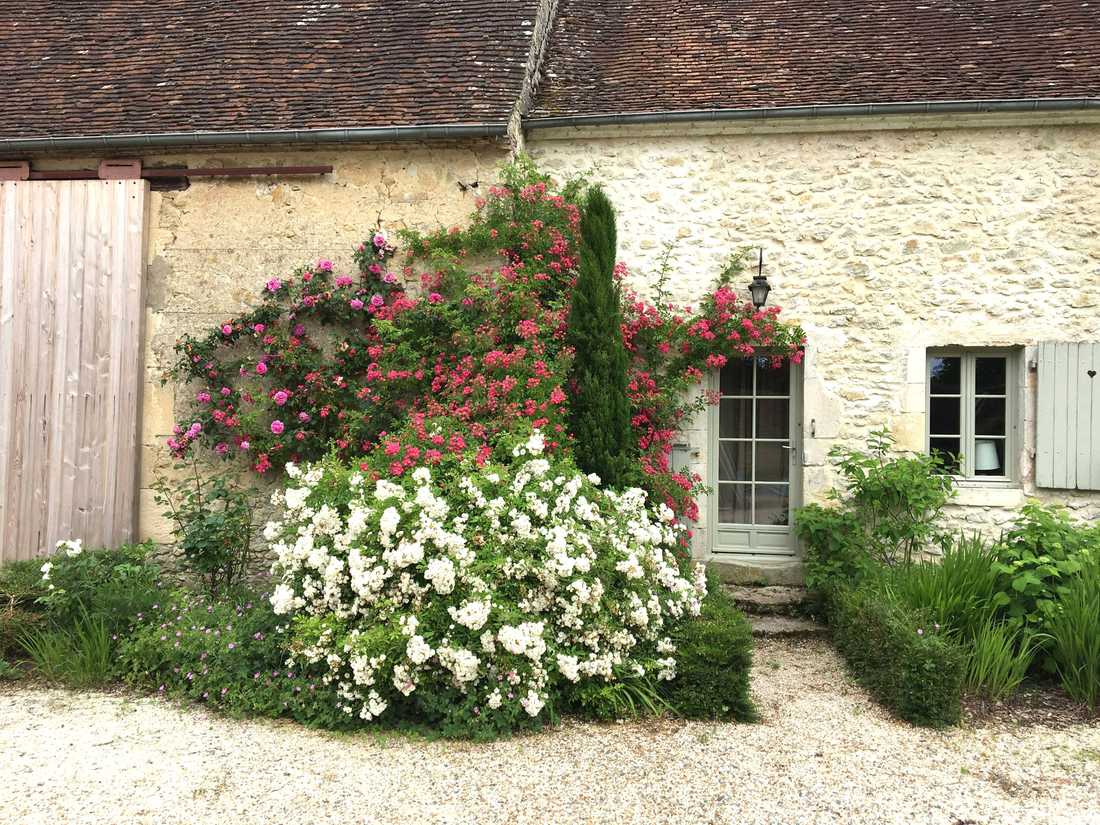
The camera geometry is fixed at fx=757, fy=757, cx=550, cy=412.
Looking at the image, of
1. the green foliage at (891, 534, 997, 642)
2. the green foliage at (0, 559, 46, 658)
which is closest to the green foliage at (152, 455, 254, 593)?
the green foliage at (0, 559, 46, 658)

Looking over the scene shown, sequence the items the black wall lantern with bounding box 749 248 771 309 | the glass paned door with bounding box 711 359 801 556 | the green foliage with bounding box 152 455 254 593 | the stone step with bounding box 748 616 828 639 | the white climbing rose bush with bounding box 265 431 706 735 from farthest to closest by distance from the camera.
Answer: the glass paned door with bounding box 711 359 801 556, the black wall lantern with bounding box 749 248 771 309, the stone step with bounding box 748 616 828 639, the green foliage with bounding box 152 455 254 593, the white climbing rose bush with bounding box 265 431 706 735

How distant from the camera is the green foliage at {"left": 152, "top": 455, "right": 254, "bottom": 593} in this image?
494 centimetres

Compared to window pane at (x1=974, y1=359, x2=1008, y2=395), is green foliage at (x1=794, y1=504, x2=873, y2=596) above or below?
below

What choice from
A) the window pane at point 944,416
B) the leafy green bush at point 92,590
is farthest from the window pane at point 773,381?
the leafy green bush at point 92,590

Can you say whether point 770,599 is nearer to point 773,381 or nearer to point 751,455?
point 751,455

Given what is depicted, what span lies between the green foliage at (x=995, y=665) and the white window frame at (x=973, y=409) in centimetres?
205

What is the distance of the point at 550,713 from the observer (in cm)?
372

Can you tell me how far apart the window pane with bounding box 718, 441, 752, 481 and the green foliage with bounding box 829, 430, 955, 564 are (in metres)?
0.70

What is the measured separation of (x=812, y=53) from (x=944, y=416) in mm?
3347

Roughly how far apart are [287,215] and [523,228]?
1876 millimetres

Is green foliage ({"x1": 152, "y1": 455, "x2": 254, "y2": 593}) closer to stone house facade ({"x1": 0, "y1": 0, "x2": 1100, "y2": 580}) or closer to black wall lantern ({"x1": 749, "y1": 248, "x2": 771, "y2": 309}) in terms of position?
stone house facade ({"x1": 0, "y1": 0, "x2": 1100, "y2": 580})

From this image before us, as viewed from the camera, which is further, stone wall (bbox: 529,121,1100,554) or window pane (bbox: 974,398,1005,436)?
window pane (bbox: 974,398,1005,436)

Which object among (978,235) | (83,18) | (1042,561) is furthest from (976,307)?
(83,18)

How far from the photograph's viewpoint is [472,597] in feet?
11.7
